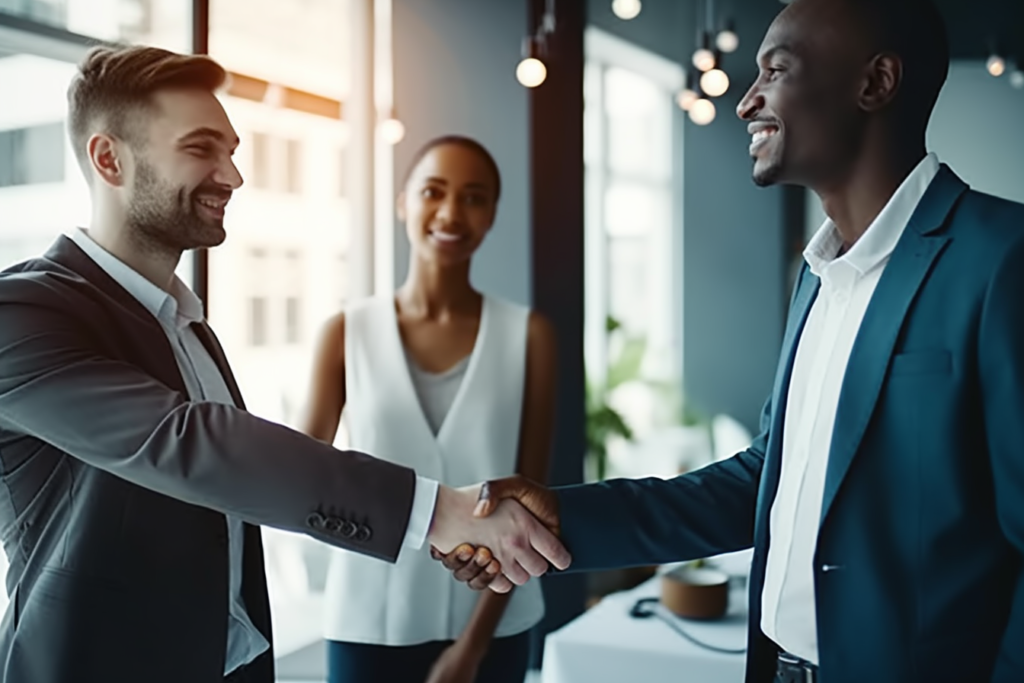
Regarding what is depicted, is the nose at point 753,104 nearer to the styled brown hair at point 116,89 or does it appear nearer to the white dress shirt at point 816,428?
the white dress shirt at point 816,428

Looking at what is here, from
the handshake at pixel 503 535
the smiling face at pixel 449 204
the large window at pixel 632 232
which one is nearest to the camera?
the handshake at pixel 503 535

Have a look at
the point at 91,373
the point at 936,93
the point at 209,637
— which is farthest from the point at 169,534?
the point at 936,93

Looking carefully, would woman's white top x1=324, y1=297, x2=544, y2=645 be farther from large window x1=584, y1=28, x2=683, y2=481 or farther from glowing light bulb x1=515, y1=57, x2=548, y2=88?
large window x1=584, y1=28, x2=683, y2=481

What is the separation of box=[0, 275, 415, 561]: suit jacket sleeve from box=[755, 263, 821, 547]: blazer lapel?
58cm

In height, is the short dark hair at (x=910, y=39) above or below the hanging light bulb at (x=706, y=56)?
below

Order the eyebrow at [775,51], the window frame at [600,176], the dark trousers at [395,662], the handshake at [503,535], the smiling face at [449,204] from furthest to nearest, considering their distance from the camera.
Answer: the window frame at [600,176] → the smiling face at [449,204] → the dark trousers at [395,662] → the handshake at [503,535] → the eyebrow at [775,51]

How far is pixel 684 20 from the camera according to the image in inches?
303

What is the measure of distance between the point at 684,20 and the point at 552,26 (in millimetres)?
4113

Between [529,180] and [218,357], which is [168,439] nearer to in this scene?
[218,357]

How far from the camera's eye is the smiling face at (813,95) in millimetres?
1557

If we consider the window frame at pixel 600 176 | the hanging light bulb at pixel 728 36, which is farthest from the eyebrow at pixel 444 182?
the window frame at pixel 600 176

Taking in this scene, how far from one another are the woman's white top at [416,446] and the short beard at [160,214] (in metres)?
0.73

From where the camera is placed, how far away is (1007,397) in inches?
50.1

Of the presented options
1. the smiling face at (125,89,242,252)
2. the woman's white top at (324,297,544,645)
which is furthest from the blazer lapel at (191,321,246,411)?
the woman's white top at (324,297,544,645)
